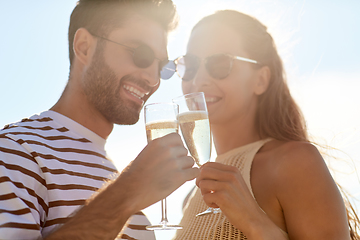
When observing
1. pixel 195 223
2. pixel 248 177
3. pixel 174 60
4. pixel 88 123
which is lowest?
pixel 195 223

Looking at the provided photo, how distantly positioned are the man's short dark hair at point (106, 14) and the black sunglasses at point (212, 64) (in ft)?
1.74

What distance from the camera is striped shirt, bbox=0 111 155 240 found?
1.96 metres

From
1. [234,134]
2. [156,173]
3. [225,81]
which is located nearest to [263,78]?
[225,81]

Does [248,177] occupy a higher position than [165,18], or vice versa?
[165,18]

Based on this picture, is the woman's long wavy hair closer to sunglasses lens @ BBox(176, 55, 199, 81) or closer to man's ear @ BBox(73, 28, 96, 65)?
sunglasses lens @ BBox(176, 55, 199, 81)

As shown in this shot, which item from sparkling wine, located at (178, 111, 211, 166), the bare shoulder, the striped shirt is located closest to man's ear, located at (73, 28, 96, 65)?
the striped shirt


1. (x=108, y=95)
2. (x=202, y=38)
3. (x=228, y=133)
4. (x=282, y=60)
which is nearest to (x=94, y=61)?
(x=108, y=95)

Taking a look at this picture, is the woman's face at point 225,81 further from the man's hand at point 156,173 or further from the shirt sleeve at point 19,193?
the shirt sleeve at point 19,193

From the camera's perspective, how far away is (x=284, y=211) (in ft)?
8.74

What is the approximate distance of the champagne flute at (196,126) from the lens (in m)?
2.46

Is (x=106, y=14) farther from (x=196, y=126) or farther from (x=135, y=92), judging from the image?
(x=196, y=126)

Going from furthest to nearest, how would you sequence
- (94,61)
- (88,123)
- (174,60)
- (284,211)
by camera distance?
1. (174,60)
2. (94,61)
3. (88,123)
4. (284,211)

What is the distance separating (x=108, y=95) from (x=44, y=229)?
1506 millimetres

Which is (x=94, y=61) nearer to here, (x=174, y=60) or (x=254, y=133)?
(x=174, y=60)
